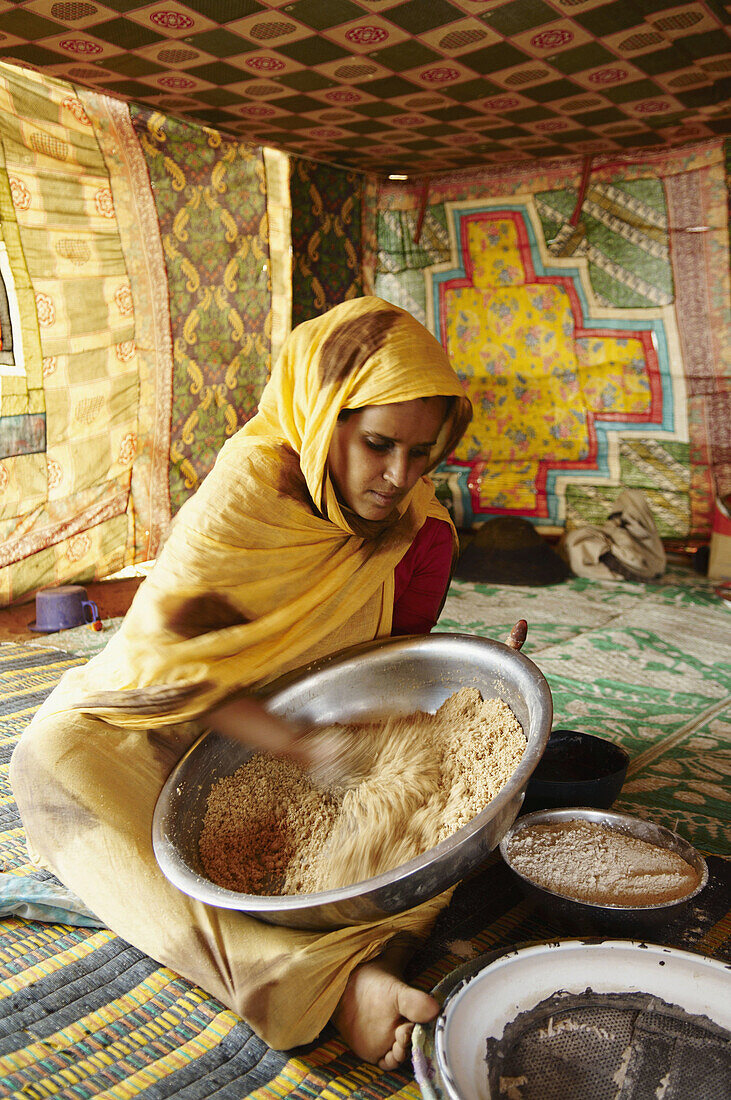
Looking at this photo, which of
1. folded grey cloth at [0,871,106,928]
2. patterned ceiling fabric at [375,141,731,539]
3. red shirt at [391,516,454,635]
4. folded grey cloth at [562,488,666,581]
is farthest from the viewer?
folded grey cloth at [562,488,666,581]

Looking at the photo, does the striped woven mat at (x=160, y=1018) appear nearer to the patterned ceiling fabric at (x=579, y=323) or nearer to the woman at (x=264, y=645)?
the woman at (x=264, y=645)

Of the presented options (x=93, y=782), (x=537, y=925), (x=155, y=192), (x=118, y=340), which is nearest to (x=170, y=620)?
(x=93, y=782)

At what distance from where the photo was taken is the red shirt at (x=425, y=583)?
1.97 m

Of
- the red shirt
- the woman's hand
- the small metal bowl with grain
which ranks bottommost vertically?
the small metal bowl with grain

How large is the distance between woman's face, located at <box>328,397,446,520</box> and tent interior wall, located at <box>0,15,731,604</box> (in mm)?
2219

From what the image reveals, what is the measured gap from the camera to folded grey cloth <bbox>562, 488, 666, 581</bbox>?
425 centimetres

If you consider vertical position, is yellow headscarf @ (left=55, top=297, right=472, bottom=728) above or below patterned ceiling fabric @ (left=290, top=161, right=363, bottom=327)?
below

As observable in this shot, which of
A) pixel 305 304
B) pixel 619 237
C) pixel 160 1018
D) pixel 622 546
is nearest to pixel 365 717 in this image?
pixel 160 1018

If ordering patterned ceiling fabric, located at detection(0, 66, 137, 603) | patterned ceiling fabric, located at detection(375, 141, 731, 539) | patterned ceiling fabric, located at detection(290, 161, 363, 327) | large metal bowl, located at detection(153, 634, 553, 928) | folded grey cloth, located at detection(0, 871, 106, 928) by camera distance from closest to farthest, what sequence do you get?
large metal bowl, located at detection(153, 634, 553, 928) < folded grey cloth, located at detection(0, 871, 106, 928) < patterned ceiling fabric, located at detection(0, 66, 137, 603) < patterned ceiling fabric, located at detection(375, 141, 731, 539) < patterned ceiling fabric, located at detection(290, 161, 363, 327)

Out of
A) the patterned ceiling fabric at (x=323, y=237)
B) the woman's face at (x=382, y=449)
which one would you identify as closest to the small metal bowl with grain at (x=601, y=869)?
the woman's face at (x=382, y=449)

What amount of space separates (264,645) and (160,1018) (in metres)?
0.67

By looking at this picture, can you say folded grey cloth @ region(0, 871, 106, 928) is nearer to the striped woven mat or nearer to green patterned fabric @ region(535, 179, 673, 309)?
the striped woven mat

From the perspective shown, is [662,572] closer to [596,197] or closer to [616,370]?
[616,370]

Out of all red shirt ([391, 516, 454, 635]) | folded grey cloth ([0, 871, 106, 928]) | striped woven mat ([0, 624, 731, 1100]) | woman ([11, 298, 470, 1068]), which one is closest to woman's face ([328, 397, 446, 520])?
woman ([11, 298, 470, 1068])
